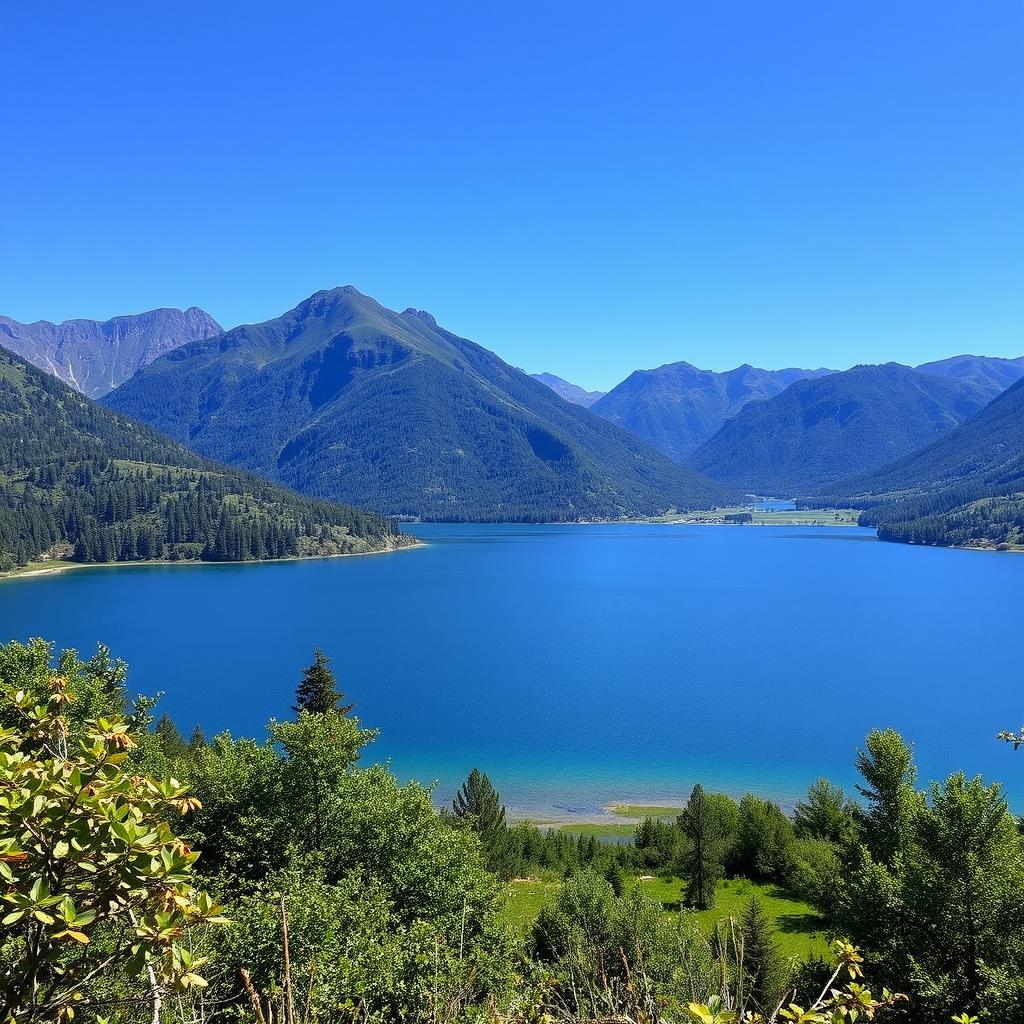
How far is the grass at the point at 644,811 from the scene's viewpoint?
4574 centimetres

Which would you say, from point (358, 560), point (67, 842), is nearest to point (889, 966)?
point (67, 842)

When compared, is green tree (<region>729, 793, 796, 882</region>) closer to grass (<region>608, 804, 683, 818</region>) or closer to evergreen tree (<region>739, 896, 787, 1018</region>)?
grass (<region>608, 804, 683, 818</region>)

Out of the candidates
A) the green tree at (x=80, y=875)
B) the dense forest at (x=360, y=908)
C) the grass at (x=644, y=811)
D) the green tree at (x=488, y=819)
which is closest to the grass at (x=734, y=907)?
the dense forest at (x=360, y=908)

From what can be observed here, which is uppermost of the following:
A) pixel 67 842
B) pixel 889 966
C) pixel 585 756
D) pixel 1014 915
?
pixel 67 842

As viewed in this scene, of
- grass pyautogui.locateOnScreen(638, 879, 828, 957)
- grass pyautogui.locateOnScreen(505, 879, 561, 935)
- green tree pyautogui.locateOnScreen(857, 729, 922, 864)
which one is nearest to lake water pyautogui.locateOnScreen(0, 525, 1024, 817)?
grass pyautogui.locateOnScreen(638, 879, 828, 957)

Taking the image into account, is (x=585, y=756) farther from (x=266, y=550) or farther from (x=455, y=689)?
(x=266, y=550)

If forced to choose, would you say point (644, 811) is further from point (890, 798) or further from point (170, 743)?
point (170, 743)

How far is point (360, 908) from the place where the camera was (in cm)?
1573

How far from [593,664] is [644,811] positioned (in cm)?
3603

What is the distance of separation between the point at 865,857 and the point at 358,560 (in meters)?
177

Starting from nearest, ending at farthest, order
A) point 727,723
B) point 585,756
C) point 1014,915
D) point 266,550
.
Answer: point 1014,915 < point 585,756 < point 727,723 < point 266,550

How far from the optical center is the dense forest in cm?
384

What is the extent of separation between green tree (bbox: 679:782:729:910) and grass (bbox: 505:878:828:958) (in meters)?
0.63

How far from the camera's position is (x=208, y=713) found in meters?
62.6
